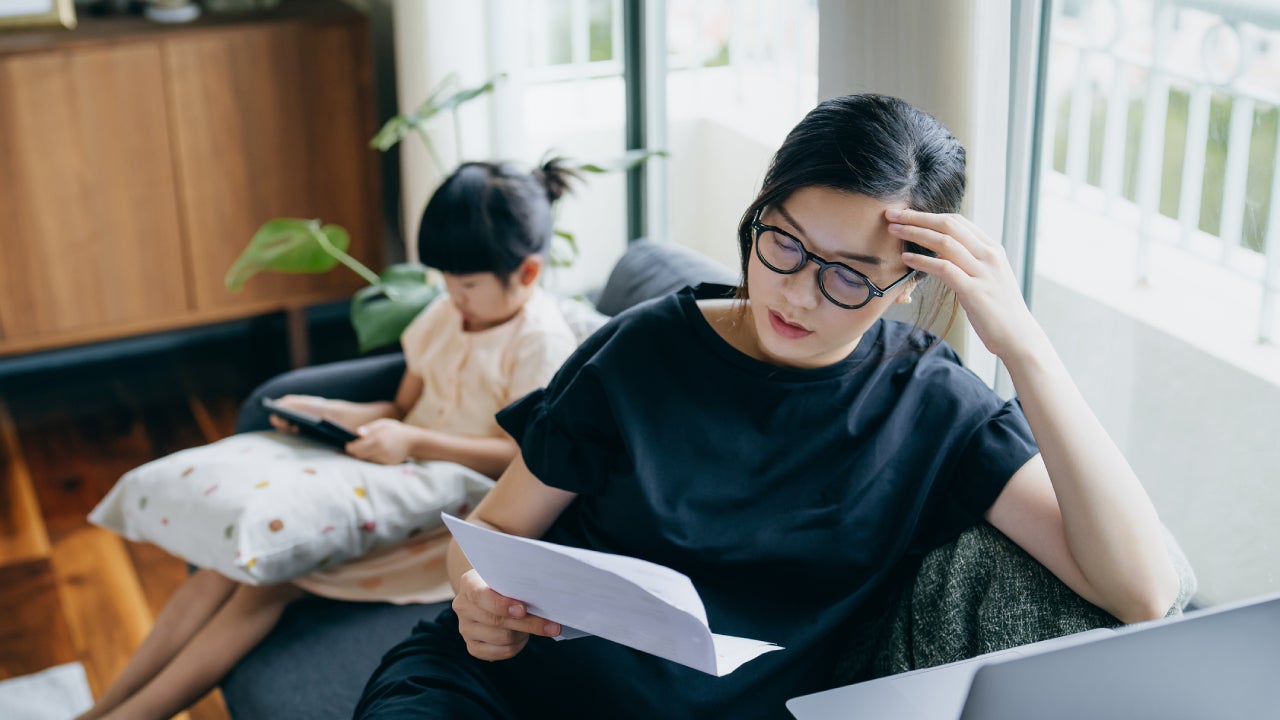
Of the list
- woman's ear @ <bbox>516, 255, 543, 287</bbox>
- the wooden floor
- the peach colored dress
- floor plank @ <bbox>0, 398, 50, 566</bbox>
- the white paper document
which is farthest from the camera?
floor plank @ <bbox>0, 398, 50, 566</bbox>

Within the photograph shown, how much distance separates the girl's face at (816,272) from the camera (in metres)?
1.15

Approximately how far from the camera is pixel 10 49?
9.39 feet

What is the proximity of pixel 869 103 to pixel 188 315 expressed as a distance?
8.22ft

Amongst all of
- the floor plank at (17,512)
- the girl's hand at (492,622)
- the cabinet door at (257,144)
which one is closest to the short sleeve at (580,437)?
the girl's hand at (492,622)

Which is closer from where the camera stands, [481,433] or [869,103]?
[869,103]

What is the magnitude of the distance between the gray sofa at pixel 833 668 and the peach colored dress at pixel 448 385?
0.04 m

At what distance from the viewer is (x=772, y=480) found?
4.21 ft

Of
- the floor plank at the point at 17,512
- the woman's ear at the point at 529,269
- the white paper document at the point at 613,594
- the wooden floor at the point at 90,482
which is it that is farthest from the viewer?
the floor plank at the point at 17,512

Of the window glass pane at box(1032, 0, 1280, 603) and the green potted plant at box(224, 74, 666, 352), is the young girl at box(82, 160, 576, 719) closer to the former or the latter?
the green potted plant at box(224, 74, 666, 352)

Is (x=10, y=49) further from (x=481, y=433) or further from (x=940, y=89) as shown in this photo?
(x=940, y=89)

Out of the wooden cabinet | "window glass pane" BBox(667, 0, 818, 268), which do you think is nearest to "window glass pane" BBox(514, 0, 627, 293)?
"window glass pane" BBox(667, 0, 818, 268)

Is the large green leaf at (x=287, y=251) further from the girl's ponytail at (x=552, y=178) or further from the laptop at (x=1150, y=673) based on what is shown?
the laptop at (x=1150, y=673)

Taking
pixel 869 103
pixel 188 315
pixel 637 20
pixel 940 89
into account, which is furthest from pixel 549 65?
pixel 869 103

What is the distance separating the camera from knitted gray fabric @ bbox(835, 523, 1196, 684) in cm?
119
